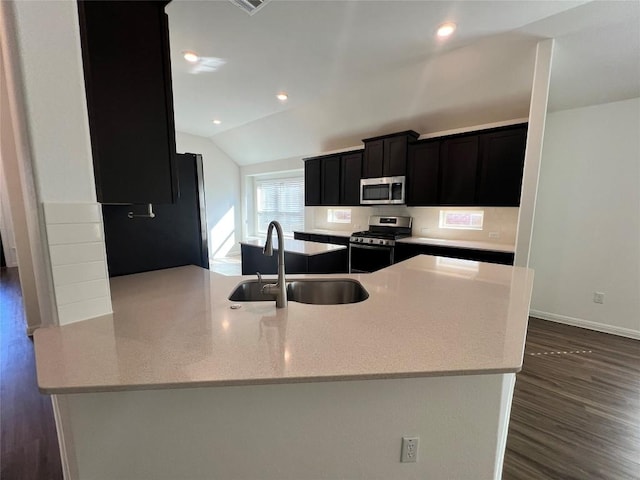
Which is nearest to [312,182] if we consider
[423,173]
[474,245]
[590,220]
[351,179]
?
[351,179]

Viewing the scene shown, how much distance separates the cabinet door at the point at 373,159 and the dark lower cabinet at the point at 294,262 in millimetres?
1823

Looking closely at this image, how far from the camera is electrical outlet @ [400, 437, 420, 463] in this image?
1.05 meters

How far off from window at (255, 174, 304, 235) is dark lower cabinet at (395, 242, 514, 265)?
3236 millimetres

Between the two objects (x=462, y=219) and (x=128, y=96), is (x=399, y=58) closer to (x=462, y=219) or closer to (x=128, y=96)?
(x=462, y=219)

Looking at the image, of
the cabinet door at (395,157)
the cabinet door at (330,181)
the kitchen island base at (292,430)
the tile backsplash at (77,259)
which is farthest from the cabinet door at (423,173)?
the tile backsplash at (77,259)

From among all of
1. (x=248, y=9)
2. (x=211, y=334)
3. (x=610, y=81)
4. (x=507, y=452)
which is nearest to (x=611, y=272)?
(x=610, y=81)

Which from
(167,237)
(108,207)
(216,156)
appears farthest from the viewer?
(216,156)

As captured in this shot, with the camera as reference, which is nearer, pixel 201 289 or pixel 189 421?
pixel 189 421

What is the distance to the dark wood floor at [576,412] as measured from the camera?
1.54m

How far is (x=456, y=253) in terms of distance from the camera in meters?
3.59

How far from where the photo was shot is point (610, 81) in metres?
2.73

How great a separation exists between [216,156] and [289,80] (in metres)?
4.25

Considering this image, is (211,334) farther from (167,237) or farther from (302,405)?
(167,237)

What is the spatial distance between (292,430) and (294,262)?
7.32 ft
